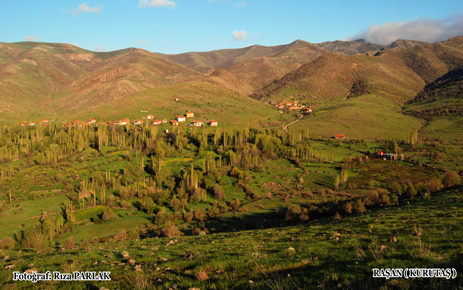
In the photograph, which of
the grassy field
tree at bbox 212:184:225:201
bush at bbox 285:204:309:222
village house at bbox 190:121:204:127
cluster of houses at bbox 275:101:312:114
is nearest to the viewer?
bush at bbox 285:204:309:222

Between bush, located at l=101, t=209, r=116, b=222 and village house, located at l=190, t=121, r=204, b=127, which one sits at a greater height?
village house, located at l=190, t=121, r=204, b=127

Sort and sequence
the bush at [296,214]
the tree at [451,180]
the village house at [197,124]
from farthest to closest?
1. the village house at [197,124]
2. the tree at [451,180]
3. the bush at [296,214]

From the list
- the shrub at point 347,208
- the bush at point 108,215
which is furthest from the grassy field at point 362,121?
the bush at point 108,215

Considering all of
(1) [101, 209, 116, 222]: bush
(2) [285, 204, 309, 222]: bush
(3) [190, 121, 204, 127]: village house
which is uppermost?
(3) [190, 121, 204, 127]: village house

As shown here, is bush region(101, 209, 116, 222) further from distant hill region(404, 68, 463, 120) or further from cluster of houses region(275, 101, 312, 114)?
distant hill region(404, 68, 463, 120)

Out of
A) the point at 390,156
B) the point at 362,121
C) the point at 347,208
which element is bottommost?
the point at 347,208

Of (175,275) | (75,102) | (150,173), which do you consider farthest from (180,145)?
(75,102)

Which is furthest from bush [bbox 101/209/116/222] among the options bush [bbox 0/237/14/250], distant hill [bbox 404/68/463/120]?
distant hill [bbox 404/68/463/120]

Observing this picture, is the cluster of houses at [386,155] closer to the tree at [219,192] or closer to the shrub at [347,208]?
the shrub at [347,208]

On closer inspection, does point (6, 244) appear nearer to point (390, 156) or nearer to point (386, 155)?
point (386, 155)

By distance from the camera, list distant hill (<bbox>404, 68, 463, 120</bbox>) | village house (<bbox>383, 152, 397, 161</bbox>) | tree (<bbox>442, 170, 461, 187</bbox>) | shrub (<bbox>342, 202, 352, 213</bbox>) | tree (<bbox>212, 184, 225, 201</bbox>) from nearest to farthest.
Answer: shrub (<bbox>342, 202, 352, 213</bbox>) → tree (<bbox>442, 170, 461, 187</bbox>) → tree (<bbox>212, 184, 225, 201</bbox>) → village house (<bbox>383, 152, 397, 161</bbox>) → distant hill (<bbox>404, 68, 463, 120</bbox>)

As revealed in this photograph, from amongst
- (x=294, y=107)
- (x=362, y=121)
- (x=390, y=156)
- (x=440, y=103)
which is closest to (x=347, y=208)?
(x=390, y=156)

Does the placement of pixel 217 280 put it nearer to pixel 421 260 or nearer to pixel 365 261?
pixel 365 261

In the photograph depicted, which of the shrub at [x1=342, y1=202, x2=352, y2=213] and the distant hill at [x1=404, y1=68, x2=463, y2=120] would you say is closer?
the shrub at [x1=342, y1=202, x2=352, y2=213]
